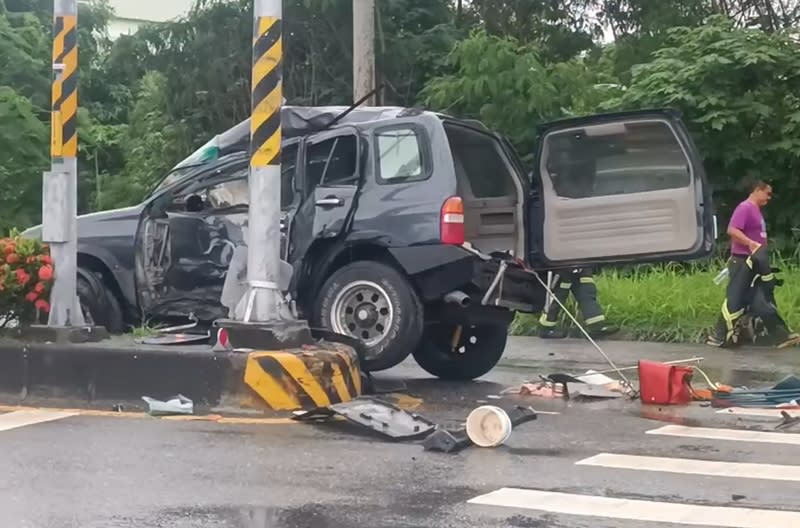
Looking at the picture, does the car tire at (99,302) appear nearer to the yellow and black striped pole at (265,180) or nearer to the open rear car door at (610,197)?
the yellow and black striped pole at (265,180)

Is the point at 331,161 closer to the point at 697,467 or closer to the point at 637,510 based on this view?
the point at 697,467

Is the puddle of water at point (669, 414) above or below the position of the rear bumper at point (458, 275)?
below

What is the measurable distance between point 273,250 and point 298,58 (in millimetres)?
13427

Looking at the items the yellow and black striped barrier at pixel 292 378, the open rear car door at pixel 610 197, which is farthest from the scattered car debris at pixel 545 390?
the yellow and black striped barrier at pixel 292 378


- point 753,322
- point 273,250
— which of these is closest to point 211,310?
point 273,250

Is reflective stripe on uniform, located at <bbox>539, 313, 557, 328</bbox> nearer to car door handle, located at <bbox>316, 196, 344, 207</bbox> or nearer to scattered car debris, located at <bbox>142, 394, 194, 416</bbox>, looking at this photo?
car door handle, located at <bbox>316, 196, 344, 207</bbox>

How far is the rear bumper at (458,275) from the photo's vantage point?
31.8 feet

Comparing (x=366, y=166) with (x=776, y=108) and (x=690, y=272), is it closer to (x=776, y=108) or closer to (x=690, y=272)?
(x=690, y=272)

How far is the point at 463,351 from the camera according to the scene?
11102 mm

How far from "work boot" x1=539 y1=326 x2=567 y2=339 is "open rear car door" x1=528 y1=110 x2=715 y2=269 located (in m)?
3.59

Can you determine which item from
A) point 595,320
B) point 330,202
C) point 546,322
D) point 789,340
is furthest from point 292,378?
point 789,340

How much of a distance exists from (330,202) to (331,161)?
0.40 m

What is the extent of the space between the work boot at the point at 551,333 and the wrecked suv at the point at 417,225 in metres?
3.08

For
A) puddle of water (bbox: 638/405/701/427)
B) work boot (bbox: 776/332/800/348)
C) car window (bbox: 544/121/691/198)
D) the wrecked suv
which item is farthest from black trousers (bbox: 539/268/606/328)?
puddle of water (bbox: 638/405/701/427)
